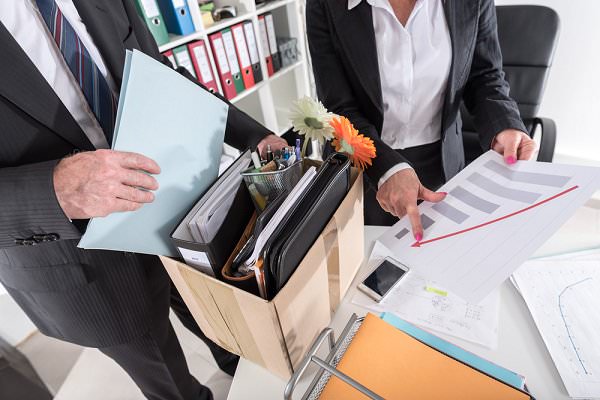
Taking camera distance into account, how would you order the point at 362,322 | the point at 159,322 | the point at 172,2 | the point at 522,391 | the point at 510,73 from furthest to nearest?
the point at 172,2 → the point at 510,73 → the point at 159,322 → the point at 362,322 → the point at 522,391

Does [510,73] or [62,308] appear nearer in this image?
[62,308]

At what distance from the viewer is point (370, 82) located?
3.65 feet

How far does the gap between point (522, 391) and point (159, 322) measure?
929mm

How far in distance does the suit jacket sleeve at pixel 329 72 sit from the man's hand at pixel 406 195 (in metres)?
0.24

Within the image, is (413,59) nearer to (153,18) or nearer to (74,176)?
(74,176)

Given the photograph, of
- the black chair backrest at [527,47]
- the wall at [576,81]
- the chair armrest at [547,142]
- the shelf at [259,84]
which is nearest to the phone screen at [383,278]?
the chair armrest at [547,142]

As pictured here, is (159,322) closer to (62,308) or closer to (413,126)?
(62,308)

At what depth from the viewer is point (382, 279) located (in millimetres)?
816

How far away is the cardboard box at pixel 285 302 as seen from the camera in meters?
0.55

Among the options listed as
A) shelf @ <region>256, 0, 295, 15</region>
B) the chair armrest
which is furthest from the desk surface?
shelf @ <region>256, 0, 295, 15</region>

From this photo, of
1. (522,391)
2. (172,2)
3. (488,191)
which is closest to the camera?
(522,391)

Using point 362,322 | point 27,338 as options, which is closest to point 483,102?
point 362,322

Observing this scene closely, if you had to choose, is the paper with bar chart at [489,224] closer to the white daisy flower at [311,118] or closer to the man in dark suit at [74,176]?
the white daisy flower at [311,118]

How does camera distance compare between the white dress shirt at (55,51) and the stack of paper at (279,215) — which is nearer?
the stack of paper at (279,215)
